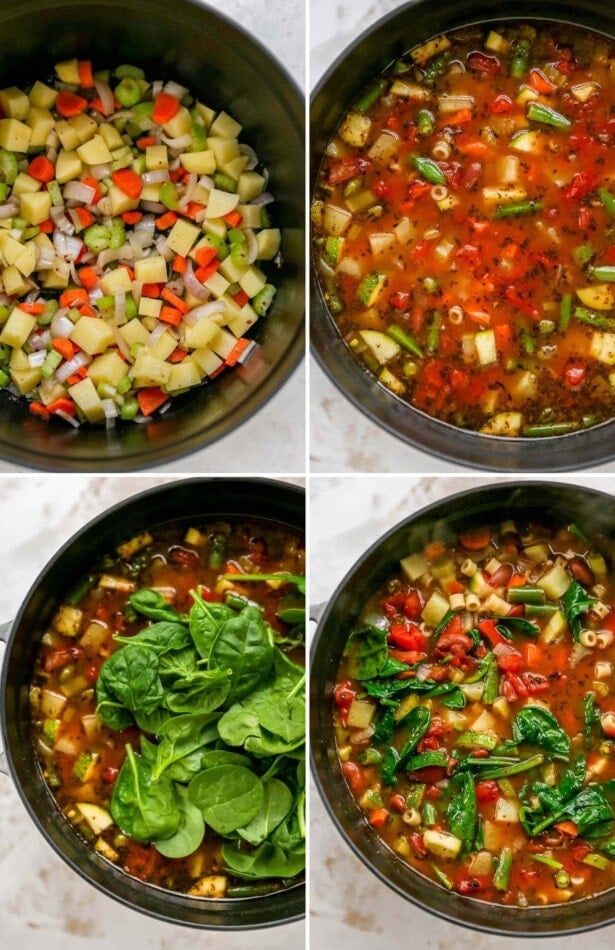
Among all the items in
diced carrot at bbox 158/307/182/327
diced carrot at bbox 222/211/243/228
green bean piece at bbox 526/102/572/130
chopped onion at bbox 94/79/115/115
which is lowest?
diced carrot at bbox 158/307/182/327

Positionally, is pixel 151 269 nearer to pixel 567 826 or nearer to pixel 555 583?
pixel 555 583

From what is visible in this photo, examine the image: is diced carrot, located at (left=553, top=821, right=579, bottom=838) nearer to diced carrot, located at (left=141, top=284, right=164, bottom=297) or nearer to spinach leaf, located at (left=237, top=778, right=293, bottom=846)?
spinach leaf, located at (left=237, top=778, right=293, bottom=846)

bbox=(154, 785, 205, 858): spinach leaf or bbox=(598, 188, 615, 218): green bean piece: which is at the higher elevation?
bbox=(598, 188, 615, 218): green bean piece

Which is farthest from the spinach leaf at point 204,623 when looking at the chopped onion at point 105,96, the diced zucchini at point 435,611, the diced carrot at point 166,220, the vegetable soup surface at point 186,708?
the chopped onion at point 105,96

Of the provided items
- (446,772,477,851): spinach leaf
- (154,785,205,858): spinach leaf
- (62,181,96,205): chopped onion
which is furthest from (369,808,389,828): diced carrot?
(62,181,96,205): chopped onion

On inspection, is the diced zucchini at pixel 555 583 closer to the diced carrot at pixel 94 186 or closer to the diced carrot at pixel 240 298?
the diced carrot at pixel 240 298

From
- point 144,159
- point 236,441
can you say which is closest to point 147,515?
point 236,441

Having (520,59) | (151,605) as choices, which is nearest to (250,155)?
(520,59)
